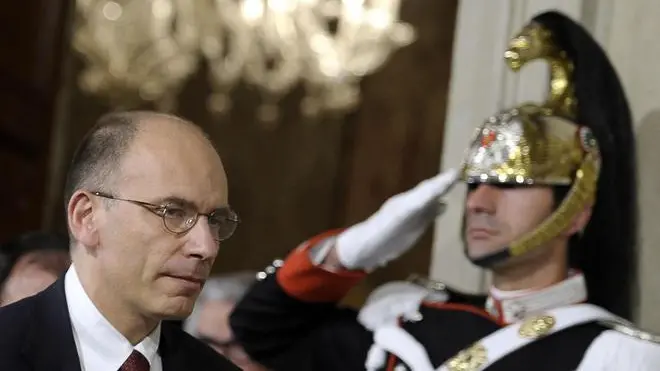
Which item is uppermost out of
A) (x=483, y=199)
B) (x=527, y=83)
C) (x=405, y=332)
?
(x=527, y=83)

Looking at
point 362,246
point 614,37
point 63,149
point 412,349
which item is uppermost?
point 614,37

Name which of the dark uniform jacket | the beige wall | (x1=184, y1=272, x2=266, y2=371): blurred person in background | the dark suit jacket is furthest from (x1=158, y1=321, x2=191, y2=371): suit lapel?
the beige wall

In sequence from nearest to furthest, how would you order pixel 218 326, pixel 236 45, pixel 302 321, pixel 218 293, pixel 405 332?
pixel 405 332
pixel 302 321
pixel 218 326
pixel 218 293
pixel 236 45

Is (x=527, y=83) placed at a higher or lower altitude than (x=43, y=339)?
higher

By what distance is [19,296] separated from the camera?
1.58m

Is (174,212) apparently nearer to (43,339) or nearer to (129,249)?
(129,249)

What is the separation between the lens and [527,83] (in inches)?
80.4

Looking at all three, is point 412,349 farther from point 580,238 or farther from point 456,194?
point 456,194

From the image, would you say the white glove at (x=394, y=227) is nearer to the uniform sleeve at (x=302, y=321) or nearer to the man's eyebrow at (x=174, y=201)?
the uniform sleeve at (x=302, y=321)

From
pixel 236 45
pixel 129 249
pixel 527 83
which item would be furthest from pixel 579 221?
pixel 236 45

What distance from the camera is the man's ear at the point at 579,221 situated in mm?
1678

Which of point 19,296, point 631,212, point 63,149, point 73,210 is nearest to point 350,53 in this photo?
point 63,149

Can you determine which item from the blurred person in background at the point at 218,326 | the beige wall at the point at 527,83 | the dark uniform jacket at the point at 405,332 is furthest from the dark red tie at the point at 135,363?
the beige wall at the point at 527,83

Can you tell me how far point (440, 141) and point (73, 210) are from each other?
293 cm
